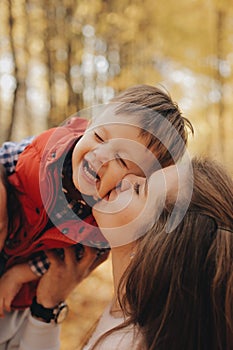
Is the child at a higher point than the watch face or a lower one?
higher

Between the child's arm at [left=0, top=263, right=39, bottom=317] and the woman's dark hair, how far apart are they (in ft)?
1.11

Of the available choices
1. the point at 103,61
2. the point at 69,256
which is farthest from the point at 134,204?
the point at 103,61

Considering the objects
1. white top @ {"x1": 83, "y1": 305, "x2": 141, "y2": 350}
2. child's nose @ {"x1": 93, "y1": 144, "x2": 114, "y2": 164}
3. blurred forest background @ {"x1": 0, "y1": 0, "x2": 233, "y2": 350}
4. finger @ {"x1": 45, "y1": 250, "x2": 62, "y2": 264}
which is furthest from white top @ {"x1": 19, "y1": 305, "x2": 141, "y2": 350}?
blurred forest background @ {"x1": 0, "y1": 0, "x2": 233, "y2": 350}

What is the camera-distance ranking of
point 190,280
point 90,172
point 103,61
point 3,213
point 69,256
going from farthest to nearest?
1. point 103,61
2. point 69,256
3. point 3,213
4. point 90,172
5. point 190,280

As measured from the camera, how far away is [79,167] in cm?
73

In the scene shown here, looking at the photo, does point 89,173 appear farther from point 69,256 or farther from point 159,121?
point 69,256

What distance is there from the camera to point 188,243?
61 centimetres

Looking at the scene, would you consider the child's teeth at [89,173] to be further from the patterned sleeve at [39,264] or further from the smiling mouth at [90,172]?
the patterned sleeve at [39,264]

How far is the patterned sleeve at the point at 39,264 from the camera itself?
92cm

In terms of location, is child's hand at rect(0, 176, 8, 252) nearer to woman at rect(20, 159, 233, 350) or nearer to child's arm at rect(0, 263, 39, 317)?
child's arm at rect(0, 263, 39, 317)

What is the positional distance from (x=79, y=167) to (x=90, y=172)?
0.09 ft

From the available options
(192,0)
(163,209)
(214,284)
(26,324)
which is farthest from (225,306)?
(192,0)

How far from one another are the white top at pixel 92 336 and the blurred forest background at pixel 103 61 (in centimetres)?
106

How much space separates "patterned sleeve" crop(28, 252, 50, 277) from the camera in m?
0.92
